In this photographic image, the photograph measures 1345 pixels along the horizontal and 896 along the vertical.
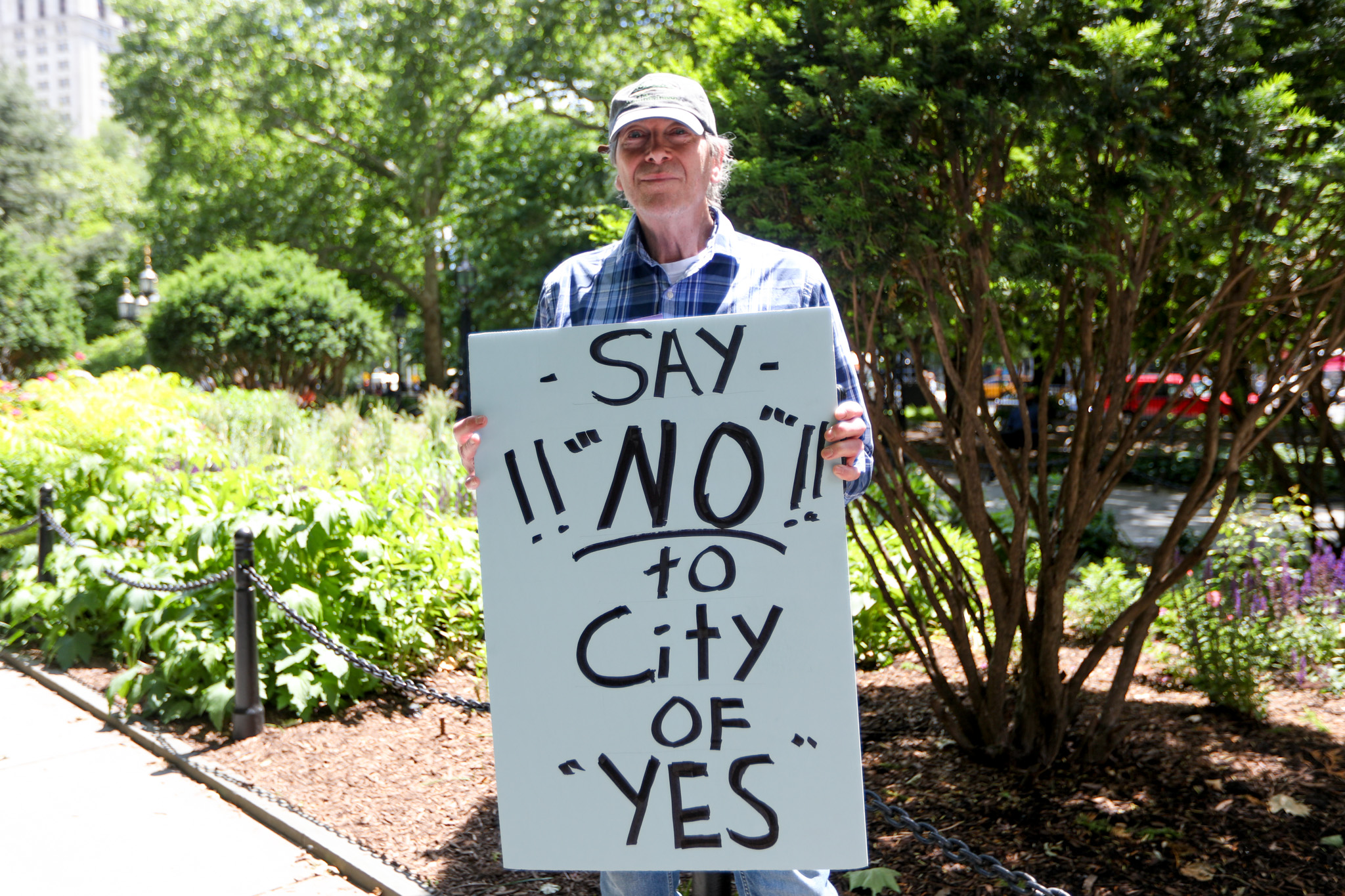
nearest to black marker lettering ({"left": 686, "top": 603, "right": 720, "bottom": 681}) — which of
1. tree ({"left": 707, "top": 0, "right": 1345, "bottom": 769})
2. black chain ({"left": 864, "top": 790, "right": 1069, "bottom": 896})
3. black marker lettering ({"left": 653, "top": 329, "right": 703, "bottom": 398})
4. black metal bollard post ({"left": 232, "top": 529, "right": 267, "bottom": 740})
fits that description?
black marker lettering ({"left": 653, "top": 329, "right": 703, "bottom": 398})

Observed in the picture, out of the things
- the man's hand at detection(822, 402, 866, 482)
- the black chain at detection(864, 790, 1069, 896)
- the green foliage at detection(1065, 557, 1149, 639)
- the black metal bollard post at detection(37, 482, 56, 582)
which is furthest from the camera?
the black metal bollard post at detection(37, 482, 56, 582)

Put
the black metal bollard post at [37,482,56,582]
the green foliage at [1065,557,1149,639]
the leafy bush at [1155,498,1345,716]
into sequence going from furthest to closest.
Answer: the black metal bollard post at [37,482,56,582] → the green foliage at [1065,557,1149,639] → the leafy bush at [1155,498,1345,716]

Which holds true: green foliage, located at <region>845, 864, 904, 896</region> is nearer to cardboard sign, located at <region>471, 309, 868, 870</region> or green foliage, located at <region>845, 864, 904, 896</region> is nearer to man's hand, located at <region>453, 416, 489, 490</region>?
cardboard sign, located at <region>471, 309, 868, 870</region>

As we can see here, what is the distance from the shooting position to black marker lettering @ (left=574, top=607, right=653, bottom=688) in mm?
1907

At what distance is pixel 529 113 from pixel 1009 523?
567 inches

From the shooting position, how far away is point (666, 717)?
190 cm

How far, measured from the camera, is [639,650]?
191cm

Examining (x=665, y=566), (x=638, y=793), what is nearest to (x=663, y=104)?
(x=665, y=566)

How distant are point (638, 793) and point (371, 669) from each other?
216 cm

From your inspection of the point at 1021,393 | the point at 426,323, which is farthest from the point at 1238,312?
the point at 426,323

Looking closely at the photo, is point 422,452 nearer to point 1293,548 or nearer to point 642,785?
point 1293,548

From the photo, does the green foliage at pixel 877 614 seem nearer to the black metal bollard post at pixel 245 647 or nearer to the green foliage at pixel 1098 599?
the green foliage at pixel 1098 599

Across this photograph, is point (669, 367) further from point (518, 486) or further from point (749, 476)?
point (518, 486)

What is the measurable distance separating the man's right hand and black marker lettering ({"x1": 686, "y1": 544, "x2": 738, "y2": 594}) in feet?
1.46
